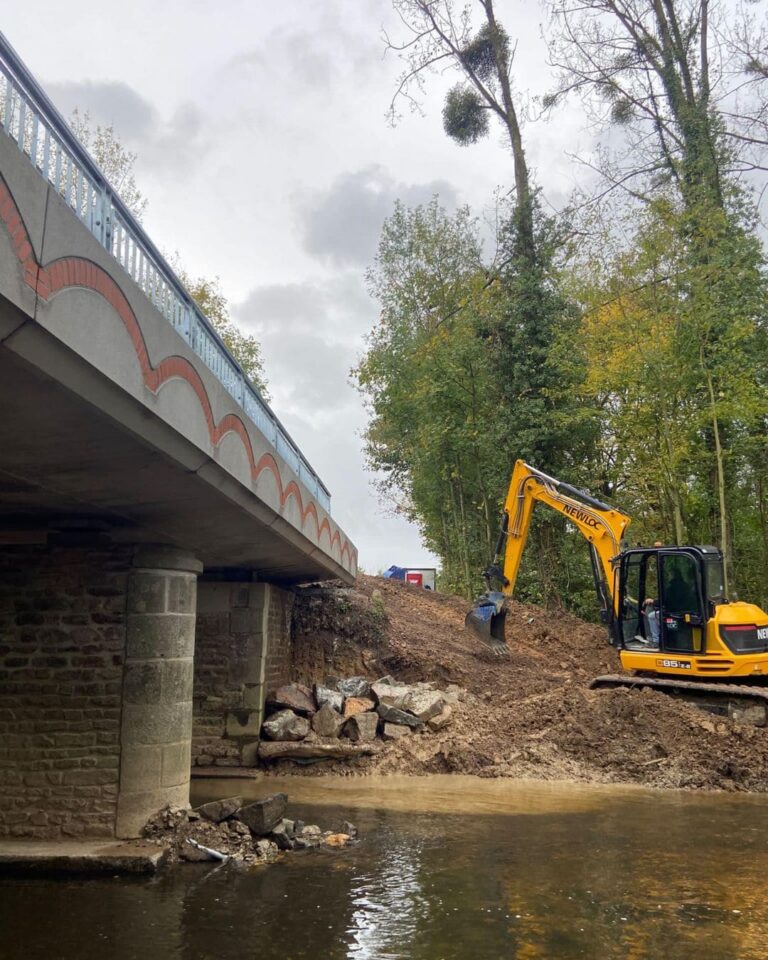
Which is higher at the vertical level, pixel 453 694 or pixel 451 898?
pixel 453 694

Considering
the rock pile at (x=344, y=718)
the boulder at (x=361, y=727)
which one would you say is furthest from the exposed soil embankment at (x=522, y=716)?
the boulder at (x=361, y=727)

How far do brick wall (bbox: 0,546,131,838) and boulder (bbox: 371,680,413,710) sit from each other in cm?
612

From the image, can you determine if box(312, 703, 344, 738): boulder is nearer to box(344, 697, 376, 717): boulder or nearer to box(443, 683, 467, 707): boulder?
box(344, 697, 376, 717): boulder

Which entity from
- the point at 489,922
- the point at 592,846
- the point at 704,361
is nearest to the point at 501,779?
the point at 592,846

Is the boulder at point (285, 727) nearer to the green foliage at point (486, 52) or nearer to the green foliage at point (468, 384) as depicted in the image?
the green foliage at point (468, 384)

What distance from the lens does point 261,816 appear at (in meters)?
8.23

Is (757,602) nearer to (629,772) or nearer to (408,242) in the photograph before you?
(629,772)

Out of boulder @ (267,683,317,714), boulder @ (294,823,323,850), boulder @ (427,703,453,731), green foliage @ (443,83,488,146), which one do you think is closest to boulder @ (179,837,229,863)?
boulder @ (294,823,323,850)

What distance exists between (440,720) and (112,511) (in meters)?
7.38

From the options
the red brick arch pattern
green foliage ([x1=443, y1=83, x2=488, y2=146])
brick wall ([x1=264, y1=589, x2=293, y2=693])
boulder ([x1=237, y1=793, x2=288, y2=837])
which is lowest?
boulder ([x1=237, y1=793, x2=288, y2=837])

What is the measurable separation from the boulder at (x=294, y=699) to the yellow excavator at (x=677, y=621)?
4.71 metres

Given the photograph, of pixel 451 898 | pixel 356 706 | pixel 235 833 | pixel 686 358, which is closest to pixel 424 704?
pixel 356 706

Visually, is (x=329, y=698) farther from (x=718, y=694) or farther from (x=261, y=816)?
(x=718, y=694)

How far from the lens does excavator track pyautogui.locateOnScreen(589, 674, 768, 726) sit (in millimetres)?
12359
